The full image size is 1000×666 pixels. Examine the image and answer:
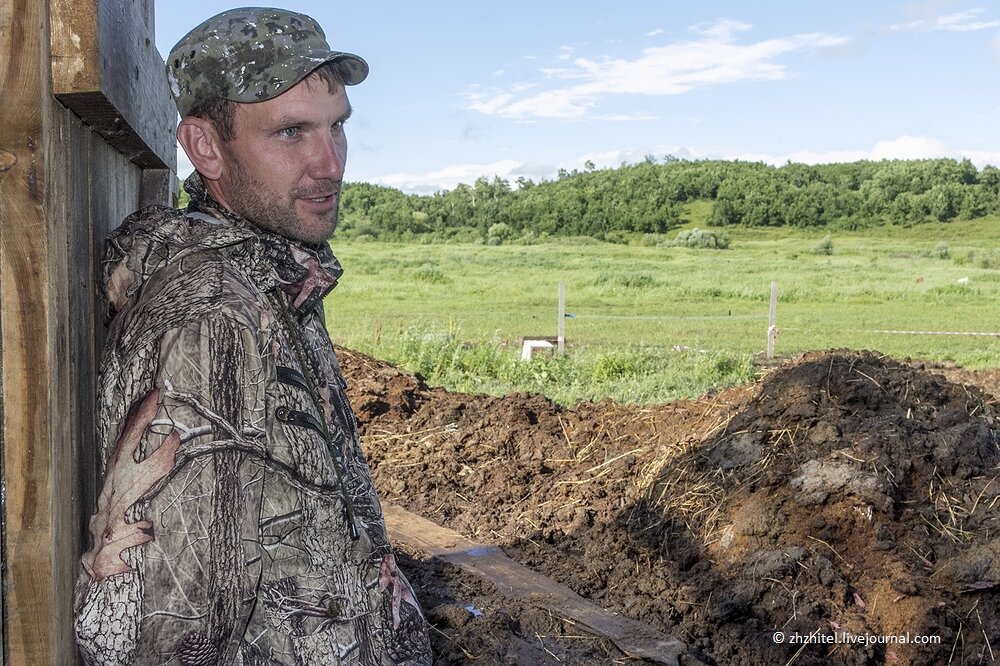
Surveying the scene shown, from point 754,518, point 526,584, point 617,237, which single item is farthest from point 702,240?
point 526,584

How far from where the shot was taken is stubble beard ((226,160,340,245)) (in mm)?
1610

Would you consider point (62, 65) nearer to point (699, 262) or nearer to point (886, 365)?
point (886, 365)

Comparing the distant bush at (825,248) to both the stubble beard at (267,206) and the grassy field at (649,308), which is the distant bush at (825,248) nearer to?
the grassy field at (649,308)

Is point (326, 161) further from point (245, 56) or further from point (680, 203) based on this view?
point (680, 203)

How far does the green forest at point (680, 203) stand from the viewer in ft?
192

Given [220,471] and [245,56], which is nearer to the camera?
[220,471]

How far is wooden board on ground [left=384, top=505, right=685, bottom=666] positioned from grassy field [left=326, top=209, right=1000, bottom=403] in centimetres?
481

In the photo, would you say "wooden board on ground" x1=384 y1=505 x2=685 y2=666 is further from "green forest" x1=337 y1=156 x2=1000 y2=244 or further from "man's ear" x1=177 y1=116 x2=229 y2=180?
"green forest" x1=337 y1=156 x2=1000 y2=244

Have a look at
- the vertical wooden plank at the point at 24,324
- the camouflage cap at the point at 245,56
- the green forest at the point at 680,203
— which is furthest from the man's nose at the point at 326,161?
the green forest at the point at 680,203

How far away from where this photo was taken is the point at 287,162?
1.61 meters

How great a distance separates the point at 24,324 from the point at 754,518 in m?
4.57

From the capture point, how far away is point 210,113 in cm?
159

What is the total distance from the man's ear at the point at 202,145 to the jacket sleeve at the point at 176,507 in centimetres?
41

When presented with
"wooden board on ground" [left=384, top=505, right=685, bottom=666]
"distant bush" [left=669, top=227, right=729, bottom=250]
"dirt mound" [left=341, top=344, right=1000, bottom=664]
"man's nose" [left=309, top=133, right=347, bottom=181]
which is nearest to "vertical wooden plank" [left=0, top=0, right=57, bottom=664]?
"man's nose" [left=309, top=133, right=347, bottom=181]
